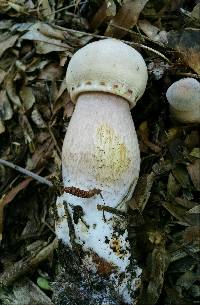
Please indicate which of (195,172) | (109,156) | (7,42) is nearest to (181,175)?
(195,172)

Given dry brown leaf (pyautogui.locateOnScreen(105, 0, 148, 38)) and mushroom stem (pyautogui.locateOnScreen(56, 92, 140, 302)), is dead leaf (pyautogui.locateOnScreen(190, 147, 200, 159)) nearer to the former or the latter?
mushroom stem (pyautogui.locateOnScreen(56, 92, 140, 302))

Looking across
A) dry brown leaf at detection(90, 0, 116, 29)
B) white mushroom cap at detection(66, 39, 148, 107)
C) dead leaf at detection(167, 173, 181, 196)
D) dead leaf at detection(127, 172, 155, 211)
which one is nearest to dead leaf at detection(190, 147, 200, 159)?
dead leaf at detection(167, 173, 181, 196)

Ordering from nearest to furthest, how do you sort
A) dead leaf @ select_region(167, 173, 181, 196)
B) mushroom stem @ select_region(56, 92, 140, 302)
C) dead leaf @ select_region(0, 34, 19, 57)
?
mushroom stem @ select_region(56, 92, 140, 302) → dead leaf @ select_region(167, 173, 181, 196) → dead leaf @ select_region(0, 34, 19, 57)

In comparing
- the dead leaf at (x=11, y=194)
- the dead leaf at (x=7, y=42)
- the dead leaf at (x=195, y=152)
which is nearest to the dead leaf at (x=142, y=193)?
the dead leaf at (x=195, y=152)

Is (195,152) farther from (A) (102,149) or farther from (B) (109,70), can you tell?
(B) (109,70)

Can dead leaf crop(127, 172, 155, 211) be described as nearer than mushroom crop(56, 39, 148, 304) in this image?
No
